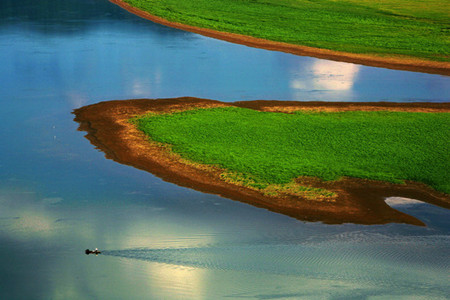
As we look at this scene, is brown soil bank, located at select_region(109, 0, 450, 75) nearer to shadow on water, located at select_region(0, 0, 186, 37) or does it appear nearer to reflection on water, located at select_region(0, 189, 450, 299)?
shadow on water, located at select_region(0, 0, 186, 37)

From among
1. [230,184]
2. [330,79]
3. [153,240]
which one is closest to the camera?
[153,240]

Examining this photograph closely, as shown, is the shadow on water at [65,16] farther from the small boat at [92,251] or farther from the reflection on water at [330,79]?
the small boat at [92,251]

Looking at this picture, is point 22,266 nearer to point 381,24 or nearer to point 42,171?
point 42,171

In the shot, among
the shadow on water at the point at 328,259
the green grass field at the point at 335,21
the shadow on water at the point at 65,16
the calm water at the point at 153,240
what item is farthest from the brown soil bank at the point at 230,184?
the shadow on water at the point at 65,16

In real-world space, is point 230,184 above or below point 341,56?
below

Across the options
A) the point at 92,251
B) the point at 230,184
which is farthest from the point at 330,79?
the point at 92,251

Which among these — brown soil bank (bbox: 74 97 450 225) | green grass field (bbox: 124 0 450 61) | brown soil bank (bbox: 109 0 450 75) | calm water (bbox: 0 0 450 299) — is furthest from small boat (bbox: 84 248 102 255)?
green grass field (bbox: 124 0 450 61)

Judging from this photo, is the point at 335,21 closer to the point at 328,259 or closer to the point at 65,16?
the point at 65,16
